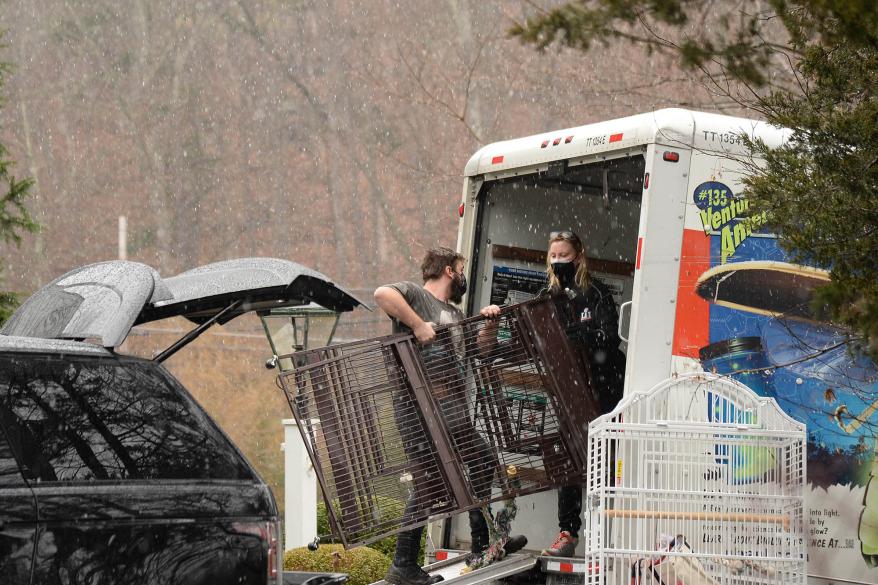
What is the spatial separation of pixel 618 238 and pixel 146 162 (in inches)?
1072

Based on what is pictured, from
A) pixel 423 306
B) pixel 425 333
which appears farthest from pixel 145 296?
pixel 423 306

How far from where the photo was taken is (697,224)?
6.60 metres

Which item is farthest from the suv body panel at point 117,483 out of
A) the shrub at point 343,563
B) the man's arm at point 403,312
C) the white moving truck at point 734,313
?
the shrub at point 343,563

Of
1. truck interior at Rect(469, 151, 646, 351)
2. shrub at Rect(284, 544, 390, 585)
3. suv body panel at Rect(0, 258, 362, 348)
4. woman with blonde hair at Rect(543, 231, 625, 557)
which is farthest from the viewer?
shrub at Rect(284, 544, 390, 585)

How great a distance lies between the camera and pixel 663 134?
6.60m

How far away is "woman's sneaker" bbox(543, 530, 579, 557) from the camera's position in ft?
23.0

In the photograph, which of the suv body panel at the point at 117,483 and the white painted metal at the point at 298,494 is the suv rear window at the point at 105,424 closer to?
the suv body panel at the point at 117,483

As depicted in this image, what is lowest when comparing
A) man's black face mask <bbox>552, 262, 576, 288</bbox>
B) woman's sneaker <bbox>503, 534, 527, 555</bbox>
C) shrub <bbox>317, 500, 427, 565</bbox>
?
shrub <bbox>317, 500, 427, 565</bbox>

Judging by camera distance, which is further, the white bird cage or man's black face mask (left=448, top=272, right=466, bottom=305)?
man's black face mask (left=448, top=272, right=466, bottom=305)

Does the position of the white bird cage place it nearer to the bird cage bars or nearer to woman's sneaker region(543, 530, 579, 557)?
the bird cage bars

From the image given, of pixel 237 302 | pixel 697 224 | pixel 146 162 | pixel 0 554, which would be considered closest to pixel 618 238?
pixel 697 224

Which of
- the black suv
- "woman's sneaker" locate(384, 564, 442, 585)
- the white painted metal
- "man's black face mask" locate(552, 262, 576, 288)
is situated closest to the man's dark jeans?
"woman's sneaker" locate(384, 564, 442, 585)

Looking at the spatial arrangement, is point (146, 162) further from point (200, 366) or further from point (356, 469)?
point (356, 469)

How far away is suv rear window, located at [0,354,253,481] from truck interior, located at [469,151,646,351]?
3.79 metres
